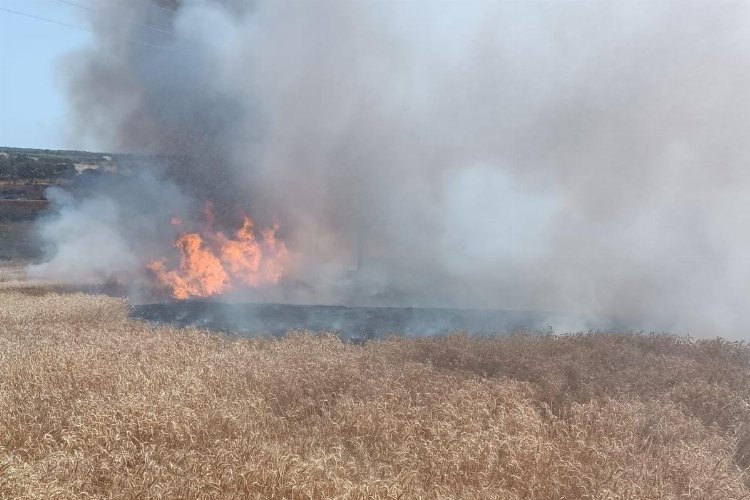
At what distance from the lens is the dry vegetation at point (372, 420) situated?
15.3 feet

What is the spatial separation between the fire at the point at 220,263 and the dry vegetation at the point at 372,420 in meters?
7.69

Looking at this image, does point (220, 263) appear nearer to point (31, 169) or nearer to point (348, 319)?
point (348, 319)

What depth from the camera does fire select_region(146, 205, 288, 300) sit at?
17.7 m

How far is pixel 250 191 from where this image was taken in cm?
1967

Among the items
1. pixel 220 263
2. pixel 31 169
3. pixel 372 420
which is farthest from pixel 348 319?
pixel 31 169

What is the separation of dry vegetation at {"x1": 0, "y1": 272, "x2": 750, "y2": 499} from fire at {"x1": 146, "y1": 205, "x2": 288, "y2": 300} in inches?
303

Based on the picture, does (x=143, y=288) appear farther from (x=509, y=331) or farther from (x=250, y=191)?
(x=509, y=331)

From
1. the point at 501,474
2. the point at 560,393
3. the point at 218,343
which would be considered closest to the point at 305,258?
the point at 218,343

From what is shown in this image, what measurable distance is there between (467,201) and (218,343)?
26.2 ft

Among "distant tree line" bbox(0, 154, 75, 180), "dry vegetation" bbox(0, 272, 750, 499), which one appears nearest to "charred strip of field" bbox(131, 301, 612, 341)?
"dry vegetation" bbox(0, 272, 750, 499)

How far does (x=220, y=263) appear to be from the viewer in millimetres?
18047

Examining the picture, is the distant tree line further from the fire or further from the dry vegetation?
the dry vegetation

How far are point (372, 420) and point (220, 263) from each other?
504 inches

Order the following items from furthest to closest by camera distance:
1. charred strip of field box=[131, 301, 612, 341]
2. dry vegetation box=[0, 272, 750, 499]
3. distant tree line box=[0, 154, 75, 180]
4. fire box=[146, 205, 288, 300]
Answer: distant tree line box=[0, 154, 75, 180] → fire box=[146, 205, 288, 300] → charred strip of field box=[131, 301, 612, 341] → dry vegetation box=[0, 272, 750, 499]
